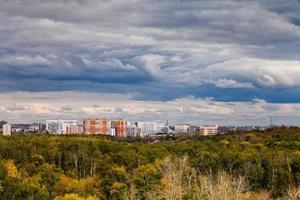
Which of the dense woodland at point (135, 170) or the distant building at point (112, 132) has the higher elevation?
the distant building at point (112, 132)

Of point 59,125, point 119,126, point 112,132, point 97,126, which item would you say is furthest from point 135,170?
point 59,125

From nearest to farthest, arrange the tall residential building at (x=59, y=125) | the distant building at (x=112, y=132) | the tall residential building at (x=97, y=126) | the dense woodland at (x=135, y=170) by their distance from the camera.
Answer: the dense woodland at (x=135, y=170), the tall residential building at (x=97, y=126), the distant building at (x=112, y=132), the tall residential building at (x=59, y=125)

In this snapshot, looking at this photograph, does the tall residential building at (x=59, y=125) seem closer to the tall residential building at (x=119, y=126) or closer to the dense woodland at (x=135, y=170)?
the tall residential building at (x=119, y=126)

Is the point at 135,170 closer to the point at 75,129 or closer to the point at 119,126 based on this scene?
the point at 119,126

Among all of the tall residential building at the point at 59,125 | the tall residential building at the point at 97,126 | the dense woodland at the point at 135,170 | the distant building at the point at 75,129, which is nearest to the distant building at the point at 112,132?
the tall residential building at the point at 97,126

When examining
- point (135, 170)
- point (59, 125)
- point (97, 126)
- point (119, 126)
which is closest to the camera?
point (135, 170)

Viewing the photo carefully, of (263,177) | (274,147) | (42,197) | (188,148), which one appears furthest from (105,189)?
(274,147)
